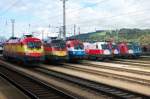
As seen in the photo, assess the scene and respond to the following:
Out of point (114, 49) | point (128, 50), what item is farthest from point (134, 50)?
point (114, 49)

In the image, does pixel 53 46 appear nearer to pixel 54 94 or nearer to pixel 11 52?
pixel 11 52

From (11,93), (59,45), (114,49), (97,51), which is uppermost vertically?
(59,45)

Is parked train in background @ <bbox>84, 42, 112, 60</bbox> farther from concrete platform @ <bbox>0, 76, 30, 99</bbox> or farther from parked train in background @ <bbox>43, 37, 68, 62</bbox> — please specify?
concrete platform @ <bbox>0, 76, 30, 99</bbox>

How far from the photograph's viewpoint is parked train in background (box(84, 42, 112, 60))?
43.6 meters

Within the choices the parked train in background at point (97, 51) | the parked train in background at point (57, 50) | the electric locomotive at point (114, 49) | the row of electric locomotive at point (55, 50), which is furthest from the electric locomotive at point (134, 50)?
the parked train in background at point (57, 50)

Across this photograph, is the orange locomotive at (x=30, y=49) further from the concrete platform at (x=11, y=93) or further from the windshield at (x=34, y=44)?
the concrete platform at (x=11, y=93)

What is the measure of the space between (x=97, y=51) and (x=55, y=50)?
872 cm

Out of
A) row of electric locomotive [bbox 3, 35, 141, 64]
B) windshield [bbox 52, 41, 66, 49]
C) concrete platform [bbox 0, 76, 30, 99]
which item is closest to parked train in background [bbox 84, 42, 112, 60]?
row of electric locomotive [bbox 3, 35, 141, 64]

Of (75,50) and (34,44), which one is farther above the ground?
(34,44)

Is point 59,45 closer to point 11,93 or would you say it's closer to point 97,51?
point 97,51

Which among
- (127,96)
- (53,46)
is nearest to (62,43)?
(53,46)

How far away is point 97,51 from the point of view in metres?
44.0

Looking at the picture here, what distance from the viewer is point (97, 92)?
17.2 meters

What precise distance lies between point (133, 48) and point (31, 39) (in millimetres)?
17851
